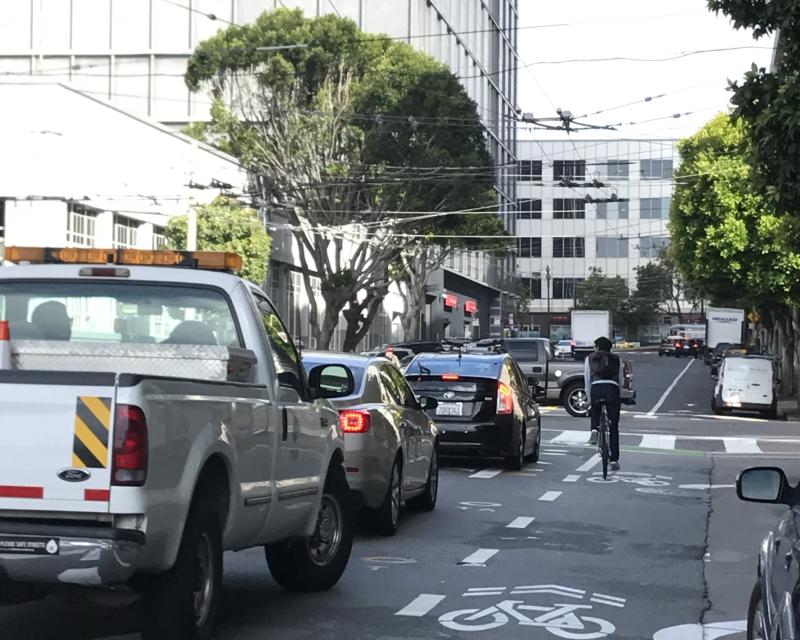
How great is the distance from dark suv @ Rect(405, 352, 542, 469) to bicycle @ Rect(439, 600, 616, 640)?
356 inches

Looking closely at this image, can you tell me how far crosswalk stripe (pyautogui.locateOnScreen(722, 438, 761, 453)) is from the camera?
24.2 meters

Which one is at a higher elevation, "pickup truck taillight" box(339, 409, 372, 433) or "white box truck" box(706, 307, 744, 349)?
"white box truck" box(706, 307, 744, 349)

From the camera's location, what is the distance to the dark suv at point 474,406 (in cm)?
1808

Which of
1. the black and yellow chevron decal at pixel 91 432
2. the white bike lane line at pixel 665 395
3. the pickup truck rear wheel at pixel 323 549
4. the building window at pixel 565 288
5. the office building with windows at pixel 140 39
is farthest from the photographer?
the building window at pixel 565 288

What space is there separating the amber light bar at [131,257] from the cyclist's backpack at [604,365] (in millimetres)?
10274

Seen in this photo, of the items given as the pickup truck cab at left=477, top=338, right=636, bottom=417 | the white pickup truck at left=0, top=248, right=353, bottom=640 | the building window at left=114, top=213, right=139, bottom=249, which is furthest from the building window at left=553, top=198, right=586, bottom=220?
the white pickup truck at left=0, top=248, right=353, bottom=640

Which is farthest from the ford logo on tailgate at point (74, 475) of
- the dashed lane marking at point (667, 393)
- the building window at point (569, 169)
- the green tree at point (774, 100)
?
the building window at point (569, 169)

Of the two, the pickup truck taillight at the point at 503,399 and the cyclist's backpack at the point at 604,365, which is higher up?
the cyclist's backpack at the point at 604,365

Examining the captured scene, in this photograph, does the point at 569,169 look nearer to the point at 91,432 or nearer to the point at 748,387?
the point at 748,387

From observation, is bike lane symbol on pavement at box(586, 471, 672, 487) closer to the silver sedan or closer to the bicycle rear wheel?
the bicycle rear wheel

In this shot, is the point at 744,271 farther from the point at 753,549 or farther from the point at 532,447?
the point at 753,549

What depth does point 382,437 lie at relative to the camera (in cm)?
1195

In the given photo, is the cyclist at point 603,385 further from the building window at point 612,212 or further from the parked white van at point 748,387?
the building window at point 612,212

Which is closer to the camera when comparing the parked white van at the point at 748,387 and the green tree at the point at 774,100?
the green tree at the point at 774,100
